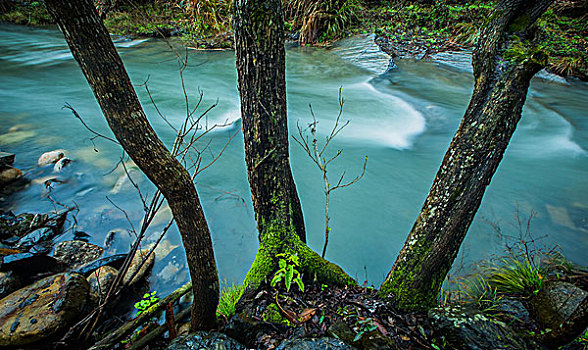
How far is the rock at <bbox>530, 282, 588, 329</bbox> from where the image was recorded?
263cm

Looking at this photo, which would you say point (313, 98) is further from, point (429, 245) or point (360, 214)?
point (429, 245)

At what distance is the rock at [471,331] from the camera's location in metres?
2.25

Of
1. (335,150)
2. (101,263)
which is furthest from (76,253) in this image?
(335,150)

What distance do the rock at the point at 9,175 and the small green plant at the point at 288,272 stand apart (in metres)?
5.40

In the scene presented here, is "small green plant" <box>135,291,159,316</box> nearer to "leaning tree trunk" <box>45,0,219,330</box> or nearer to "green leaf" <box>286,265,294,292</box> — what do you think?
"leaning tree trunk" <box>45,0,219,330</box>

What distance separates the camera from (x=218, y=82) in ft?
30.6

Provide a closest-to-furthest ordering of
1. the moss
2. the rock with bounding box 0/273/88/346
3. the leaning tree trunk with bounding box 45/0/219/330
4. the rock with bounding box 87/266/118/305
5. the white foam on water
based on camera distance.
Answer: the leaning tree trunk with bounding box 45/0/219/330 → the moss → the rock with bounding box 0/273/88/346 → the rock with bounding box 87/266/118/305 → the white foam on water

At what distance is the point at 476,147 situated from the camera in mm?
2143

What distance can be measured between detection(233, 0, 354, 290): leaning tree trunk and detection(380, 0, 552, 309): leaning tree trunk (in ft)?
2.24

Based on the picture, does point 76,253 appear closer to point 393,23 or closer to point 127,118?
point 127,118

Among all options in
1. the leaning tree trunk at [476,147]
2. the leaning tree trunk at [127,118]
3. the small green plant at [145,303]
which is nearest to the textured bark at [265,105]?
the leaning tree trunk at [127,118]

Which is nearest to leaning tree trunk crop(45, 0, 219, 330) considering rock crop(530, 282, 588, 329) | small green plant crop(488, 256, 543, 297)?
rock crop(530, 282, 588, 329)

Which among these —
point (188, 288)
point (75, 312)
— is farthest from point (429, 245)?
point (75, 312)

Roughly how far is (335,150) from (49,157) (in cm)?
558
